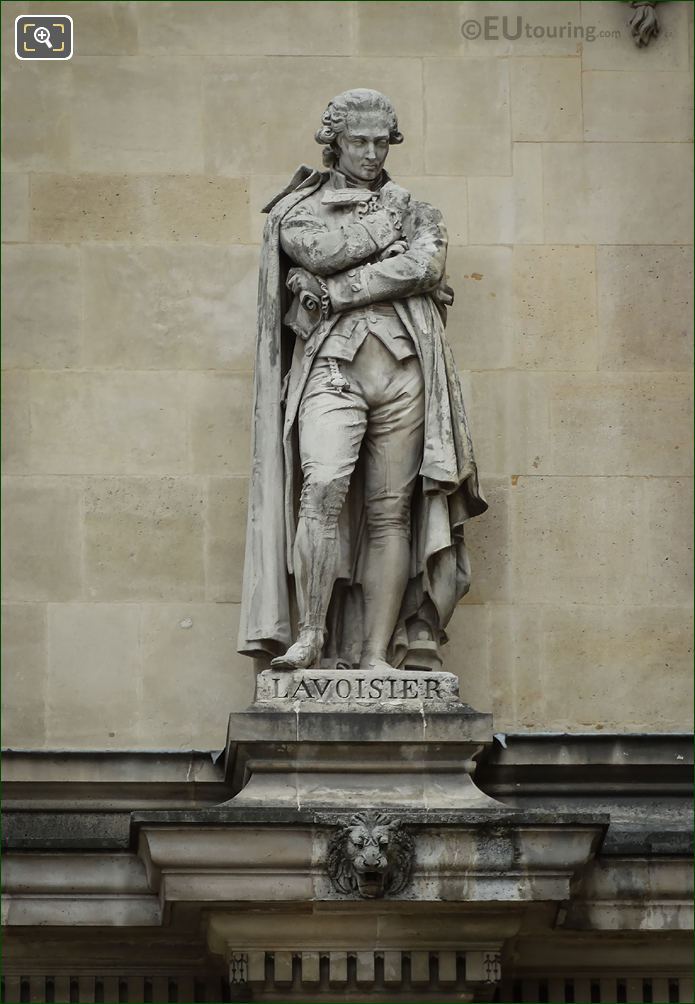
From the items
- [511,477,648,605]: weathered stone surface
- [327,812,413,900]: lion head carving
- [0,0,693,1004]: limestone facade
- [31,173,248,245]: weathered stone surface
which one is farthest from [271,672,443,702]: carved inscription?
[31,173,248,245]: weathered stone surface

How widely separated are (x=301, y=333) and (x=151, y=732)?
201 cm

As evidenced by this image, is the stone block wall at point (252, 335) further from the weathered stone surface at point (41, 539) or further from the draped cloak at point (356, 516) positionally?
the draped cloak at point (356, 516)

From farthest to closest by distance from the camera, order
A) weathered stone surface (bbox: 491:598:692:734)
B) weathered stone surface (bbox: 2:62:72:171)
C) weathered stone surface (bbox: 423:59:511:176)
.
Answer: weathered stone surface (bbox: 423:59:511:176), weathered stone surface (bbox: 2:62:72:171), weathered stone surface (bbox: 491:598:692:734)

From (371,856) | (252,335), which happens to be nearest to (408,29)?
(252,335)

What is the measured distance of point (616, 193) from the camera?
635 inches

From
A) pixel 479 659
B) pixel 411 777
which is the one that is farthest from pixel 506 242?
pixel 411 777

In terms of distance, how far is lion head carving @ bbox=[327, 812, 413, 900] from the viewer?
13.5 metres

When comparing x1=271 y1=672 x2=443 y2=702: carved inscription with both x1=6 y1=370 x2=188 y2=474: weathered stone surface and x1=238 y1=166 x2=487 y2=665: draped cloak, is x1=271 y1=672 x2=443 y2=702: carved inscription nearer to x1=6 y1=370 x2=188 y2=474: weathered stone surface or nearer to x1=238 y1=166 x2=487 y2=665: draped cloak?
x1=238 y1=166 x2=487 y2=665: draped cloak

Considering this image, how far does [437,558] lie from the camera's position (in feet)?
47.7

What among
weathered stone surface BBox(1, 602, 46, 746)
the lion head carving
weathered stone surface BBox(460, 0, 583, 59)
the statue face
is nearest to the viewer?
the lion head carving

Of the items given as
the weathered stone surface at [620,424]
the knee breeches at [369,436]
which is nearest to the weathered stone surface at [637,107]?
the weathered stone surface at [620,424]

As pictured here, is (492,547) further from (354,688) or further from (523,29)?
(523,29)

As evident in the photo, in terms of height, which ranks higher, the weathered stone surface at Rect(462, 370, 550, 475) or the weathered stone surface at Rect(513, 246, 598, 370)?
the weathered stone surface at Rect(513, 246, 598, 370)

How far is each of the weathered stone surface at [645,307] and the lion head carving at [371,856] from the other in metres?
3.20
